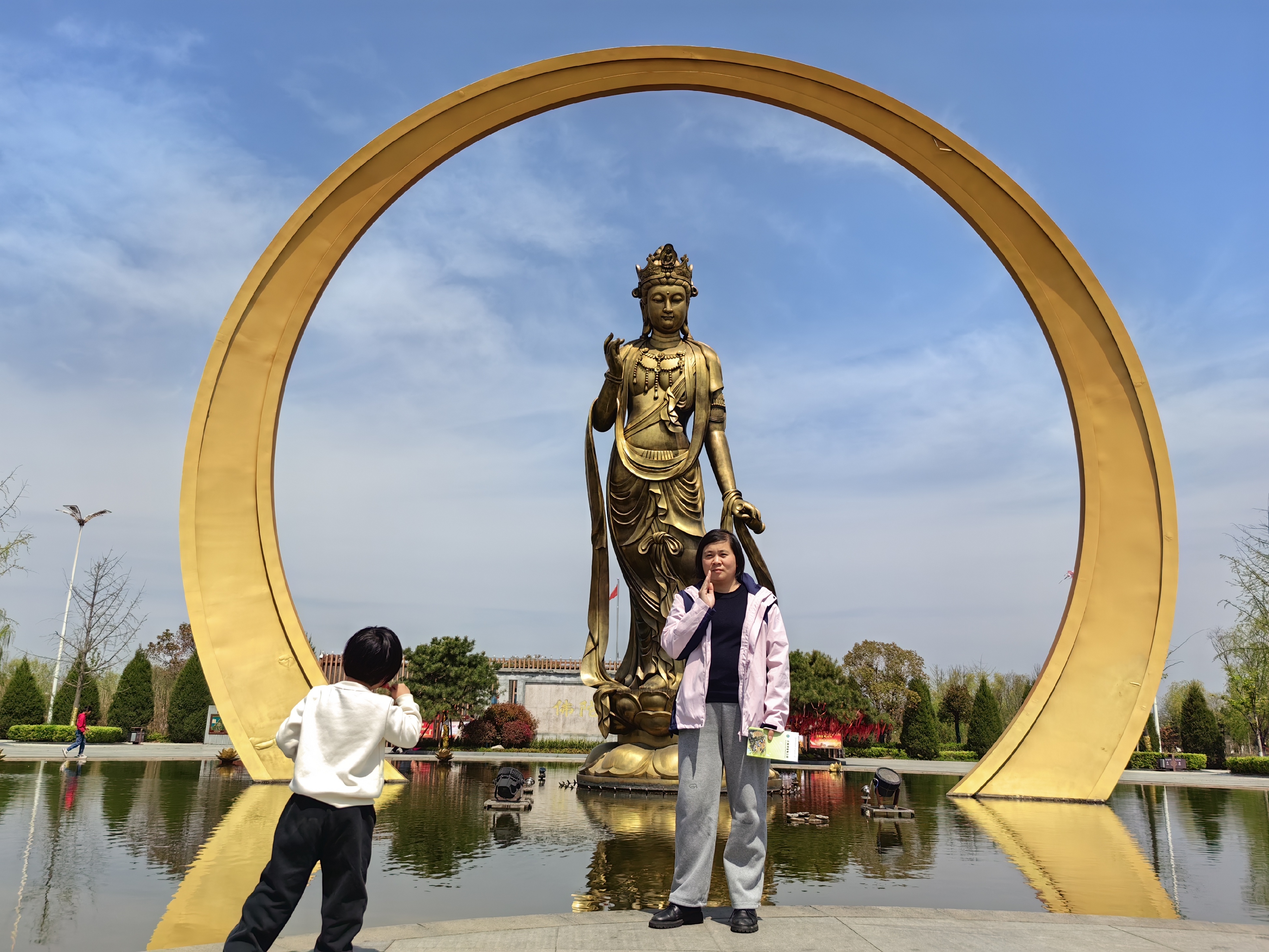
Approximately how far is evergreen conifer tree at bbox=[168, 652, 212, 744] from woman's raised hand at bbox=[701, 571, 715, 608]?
72.8 ft

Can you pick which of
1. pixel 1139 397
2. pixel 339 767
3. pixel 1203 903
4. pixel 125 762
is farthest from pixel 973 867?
pixel 125 762

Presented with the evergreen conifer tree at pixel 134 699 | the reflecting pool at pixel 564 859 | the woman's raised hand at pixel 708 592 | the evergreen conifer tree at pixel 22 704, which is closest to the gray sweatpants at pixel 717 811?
the woman's raised hand at pixel 708 592

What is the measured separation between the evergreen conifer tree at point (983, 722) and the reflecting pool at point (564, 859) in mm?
12219

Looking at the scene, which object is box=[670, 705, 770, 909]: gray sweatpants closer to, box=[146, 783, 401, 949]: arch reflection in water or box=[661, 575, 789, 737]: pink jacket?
box=[661, 575, 789, 737]: pink jacket

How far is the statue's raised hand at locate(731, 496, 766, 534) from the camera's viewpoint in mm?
7773

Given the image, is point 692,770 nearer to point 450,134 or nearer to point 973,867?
point 973,867

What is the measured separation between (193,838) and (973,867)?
4.74 metres

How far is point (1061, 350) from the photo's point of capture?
9.35m

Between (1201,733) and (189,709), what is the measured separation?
25.4 meters

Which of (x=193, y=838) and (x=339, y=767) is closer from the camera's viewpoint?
(x=339, y=767)

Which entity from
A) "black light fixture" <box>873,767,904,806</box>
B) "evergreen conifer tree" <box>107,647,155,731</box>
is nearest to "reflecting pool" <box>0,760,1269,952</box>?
"black light fixture" <box>873,767,904,806</box>

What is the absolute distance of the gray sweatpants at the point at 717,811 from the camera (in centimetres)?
340

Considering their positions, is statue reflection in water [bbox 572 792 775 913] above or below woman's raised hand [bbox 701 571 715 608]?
below

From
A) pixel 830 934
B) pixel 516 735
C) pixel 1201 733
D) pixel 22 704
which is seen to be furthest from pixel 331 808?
pixel 22 704
